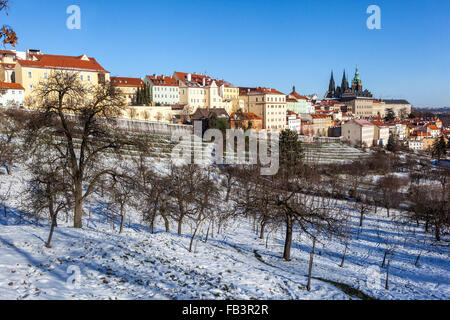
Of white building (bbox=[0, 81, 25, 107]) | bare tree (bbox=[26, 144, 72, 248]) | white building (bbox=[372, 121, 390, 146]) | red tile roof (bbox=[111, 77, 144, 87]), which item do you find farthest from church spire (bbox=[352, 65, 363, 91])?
bare tree (bbox=[26, 144, 72, 248])

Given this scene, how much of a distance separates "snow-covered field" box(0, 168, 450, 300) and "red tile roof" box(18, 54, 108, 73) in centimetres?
4295

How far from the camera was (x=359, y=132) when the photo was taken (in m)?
92.9

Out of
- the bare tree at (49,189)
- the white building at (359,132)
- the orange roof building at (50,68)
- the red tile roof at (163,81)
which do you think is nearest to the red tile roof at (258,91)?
the red tile roof at (163,81)

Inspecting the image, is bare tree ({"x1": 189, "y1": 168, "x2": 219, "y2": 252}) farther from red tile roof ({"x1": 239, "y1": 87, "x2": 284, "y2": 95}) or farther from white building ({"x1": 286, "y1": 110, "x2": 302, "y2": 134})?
white building ({"x1": 286, "y1": 110, "x2": 302, "y2": 134})

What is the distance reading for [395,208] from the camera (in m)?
37.6

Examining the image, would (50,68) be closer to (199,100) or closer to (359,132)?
(199,100)

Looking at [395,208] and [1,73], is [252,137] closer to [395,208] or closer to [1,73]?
[395,208]

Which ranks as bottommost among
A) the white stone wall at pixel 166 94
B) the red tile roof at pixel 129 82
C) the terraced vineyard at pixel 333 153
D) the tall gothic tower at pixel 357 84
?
the terraced vineyard at pixel 333 153

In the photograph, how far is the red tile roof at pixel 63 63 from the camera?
2174 inches
